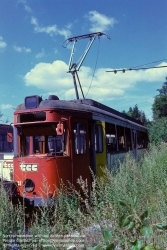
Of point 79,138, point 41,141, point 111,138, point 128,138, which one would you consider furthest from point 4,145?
point 79,138

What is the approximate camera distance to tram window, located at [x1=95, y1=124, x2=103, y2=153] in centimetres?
786

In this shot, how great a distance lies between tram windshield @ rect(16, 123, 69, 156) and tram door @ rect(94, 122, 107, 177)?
139 centimetres

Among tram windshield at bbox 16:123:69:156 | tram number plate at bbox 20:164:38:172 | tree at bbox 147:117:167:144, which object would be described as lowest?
tram number plate at bbox 20:164:38:172

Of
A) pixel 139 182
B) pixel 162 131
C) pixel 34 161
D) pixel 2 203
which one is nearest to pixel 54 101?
pixel 34 161

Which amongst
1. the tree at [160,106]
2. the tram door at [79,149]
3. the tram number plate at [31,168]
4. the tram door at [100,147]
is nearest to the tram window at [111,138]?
the tram door at [100,147]

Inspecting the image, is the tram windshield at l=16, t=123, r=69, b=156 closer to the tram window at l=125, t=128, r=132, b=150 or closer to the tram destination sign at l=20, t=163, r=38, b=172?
the tram destination sign at l=20, t=163, r=38, b=172

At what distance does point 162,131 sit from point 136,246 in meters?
21.2

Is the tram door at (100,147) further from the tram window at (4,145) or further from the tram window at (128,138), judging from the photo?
the tram window at (4,145)

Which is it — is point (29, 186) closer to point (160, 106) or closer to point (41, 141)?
point (41, 141)

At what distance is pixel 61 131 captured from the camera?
6148mm

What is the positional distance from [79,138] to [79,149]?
0.86 ft

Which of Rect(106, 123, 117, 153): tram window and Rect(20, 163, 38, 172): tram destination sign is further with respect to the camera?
Rect(106, 123, 117, 153): tram window

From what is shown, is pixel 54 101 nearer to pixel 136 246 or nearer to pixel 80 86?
pixel 80 86

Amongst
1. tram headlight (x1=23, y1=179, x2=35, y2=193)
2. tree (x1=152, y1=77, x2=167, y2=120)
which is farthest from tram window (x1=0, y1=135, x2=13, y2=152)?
tree (x1=152, y1=77, x2=167, y2=120)
